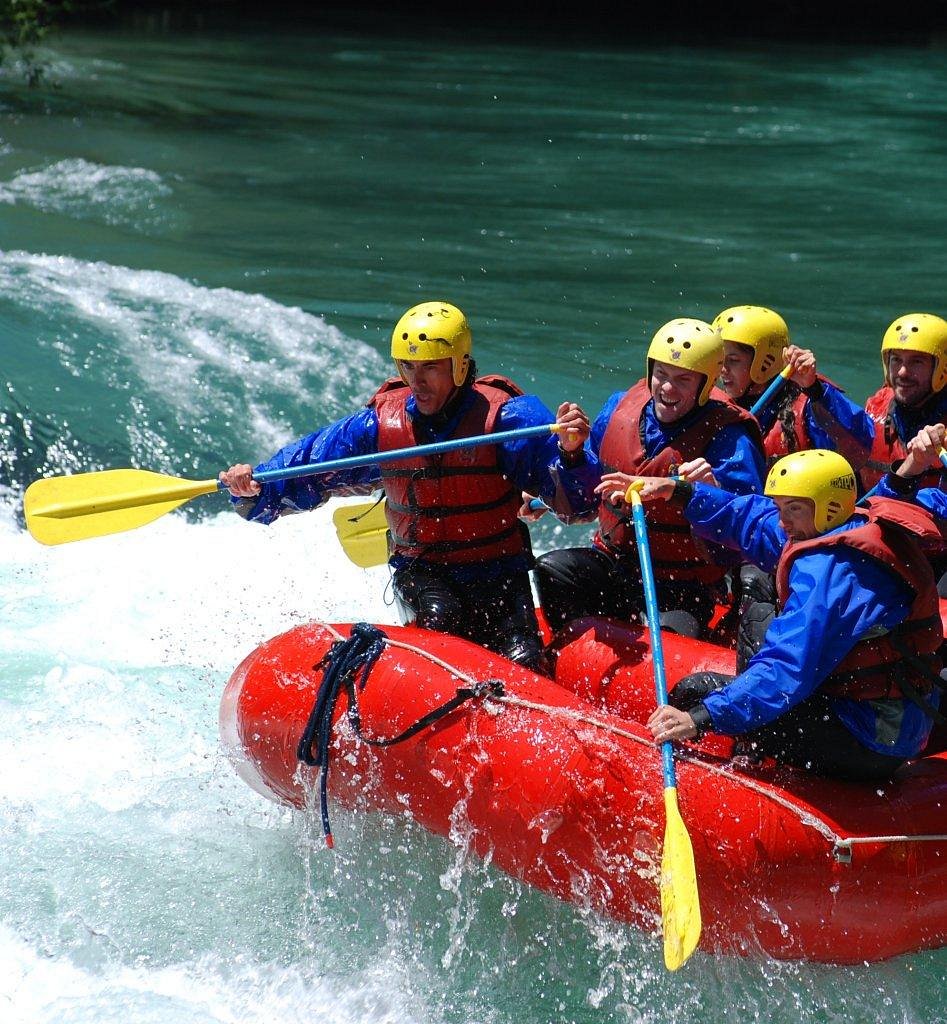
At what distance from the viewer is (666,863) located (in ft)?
12.3

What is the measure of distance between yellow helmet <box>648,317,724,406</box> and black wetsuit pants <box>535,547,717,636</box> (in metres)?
0.72

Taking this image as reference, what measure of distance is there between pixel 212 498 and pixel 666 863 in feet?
16.3

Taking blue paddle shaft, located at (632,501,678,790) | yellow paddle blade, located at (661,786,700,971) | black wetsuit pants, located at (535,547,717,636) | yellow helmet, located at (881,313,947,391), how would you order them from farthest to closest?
yellow helmet, located at (881,313,947,391) < black wetsuit pants, located at (535,547,717,636) < blue paddle shaft, located at (632,501,678,790) < yellow paddle blade, located at (661,786,700,971)

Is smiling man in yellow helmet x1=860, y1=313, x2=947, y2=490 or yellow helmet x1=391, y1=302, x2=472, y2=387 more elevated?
yellow helmet x1=391, y1=302, x2=472, y2=387

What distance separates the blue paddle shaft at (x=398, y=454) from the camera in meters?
4.71

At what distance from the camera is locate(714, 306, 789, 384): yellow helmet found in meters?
5.48

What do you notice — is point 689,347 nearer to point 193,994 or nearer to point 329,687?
point 329,687

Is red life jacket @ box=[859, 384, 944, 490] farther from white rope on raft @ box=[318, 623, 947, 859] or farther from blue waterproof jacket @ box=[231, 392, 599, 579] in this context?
white rope on raft @ box=[318, 623, 947, 859]

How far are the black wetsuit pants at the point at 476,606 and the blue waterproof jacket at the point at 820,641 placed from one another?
1139mm

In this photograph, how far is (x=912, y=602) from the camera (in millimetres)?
3859

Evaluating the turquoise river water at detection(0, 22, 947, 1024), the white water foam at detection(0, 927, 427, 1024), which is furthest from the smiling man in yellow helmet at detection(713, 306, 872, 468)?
the white water foam at detection(0, 927, 427, 1024)

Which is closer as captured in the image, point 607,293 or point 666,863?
point 666,863

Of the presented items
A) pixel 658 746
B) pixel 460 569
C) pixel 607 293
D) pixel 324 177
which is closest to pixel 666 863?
pixel 658 746

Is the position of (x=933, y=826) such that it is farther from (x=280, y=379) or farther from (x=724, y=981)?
(x=280, y=379)
